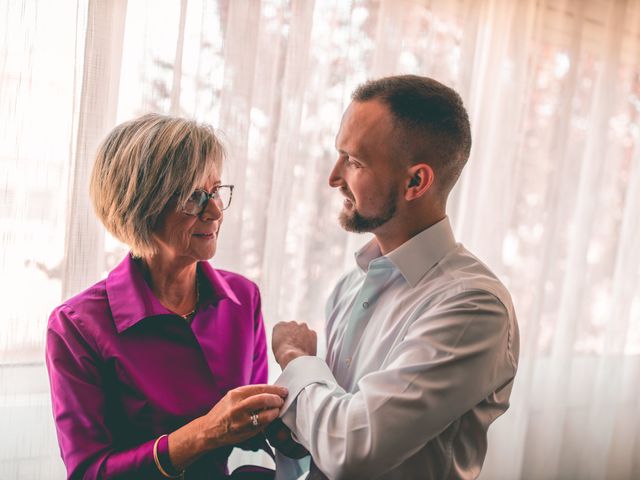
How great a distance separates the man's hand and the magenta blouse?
0.15 m

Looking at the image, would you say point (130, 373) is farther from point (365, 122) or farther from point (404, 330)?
point (365, 122)

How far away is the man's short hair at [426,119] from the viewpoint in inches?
60.0

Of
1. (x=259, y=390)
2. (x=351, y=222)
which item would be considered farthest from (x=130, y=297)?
(x=351, y=222)

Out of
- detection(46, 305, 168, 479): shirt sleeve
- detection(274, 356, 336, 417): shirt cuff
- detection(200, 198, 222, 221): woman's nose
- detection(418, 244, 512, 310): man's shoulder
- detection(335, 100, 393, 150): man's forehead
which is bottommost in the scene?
detection(46, 305, 168, 479): shirt sleeve

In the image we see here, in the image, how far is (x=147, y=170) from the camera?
1510 millimetres

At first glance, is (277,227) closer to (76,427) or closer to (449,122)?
(449,122)

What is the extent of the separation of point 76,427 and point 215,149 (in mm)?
708

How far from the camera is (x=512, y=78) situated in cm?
274

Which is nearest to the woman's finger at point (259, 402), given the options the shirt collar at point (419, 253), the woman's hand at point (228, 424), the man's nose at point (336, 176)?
the woman's hand at point (228, 424)

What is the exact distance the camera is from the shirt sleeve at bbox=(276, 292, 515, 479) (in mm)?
1296

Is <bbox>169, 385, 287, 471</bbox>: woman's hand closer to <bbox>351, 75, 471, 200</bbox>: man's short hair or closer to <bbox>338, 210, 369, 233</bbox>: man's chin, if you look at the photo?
<bbox>338, 210, 369, 233</bbox>: man's chin

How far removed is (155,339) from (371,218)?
1.94ft

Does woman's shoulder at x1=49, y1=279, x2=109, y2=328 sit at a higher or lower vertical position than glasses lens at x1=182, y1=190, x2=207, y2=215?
lower

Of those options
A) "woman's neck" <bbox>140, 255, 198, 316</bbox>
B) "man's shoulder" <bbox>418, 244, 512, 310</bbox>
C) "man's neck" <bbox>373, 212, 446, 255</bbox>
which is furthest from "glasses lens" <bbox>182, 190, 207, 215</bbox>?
"man's shoulder" <bbox>418, 244, 512, 310</bbox>
